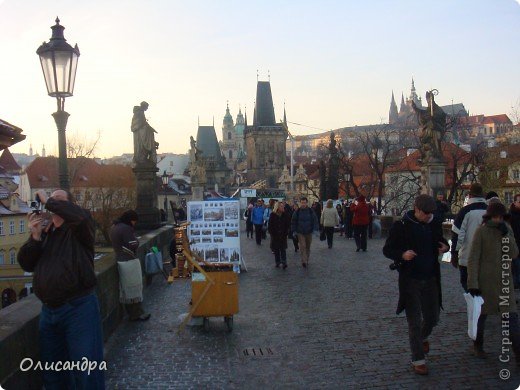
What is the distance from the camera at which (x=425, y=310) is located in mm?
6633

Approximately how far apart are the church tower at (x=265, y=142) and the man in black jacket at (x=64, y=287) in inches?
5005

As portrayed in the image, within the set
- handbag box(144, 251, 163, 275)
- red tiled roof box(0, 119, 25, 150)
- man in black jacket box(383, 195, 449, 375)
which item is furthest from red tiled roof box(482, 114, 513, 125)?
red tiled roof box(0, 119, 25, 150)

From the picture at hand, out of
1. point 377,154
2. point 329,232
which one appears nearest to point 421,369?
point 329,232

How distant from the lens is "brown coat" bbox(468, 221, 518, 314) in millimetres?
6496

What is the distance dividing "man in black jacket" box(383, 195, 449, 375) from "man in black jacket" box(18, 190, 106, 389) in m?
3.23

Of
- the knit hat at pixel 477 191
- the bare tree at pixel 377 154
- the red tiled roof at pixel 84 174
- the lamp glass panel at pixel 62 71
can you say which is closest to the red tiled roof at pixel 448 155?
the bare tree at pixel 377 154

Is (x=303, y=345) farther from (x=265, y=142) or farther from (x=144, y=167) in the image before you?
(x=265, y=142)

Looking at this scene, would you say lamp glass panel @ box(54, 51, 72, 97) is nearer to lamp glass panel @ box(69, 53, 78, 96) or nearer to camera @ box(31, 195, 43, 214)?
lamp glass panel @ box(69, 53, 78, 96)

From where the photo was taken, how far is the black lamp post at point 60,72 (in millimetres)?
8898

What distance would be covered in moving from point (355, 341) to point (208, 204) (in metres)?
6.07

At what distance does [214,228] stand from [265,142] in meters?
125

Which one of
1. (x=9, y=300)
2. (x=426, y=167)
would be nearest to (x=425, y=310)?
(x=426, y=167)

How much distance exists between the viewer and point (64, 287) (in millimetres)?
4664

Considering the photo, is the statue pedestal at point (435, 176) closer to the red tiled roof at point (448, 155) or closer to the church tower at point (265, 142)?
the red tiled roof at point (448, 155)
